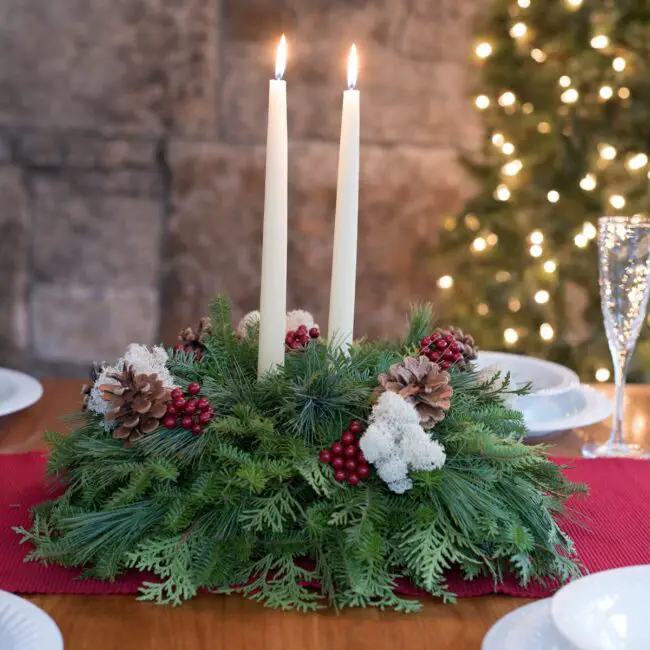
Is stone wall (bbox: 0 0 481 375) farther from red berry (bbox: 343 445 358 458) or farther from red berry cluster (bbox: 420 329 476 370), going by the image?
red berry (bbox: 343 445 358 458)

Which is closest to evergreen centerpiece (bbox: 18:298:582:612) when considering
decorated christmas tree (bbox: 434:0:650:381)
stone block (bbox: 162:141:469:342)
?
decorated christmas tree (bbox: 434:0:650:381)

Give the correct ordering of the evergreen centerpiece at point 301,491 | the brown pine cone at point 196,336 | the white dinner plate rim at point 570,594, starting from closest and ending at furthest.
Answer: the white dinner plate rim at point 570,594 → the evergreen centerpiece at point 301,491 → the brown pine cone at point 196,336

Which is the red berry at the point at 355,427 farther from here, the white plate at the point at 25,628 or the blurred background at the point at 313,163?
the blurred background at the point at 313,163

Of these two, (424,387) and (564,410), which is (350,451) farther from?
(564,410)

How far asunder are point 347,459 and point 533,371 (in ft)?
1.97

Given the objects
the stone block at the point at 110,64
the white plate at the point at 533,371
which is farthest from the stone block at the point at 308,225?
the white plate at the point at 533,371

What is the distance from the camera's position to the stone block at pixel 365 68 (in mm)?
2578

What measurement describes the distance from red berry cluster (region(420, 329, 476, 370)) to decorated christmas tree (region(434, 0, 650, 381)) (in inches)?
66.3

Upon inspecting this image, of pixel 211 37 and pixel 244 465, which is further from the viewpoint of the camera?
pixel 211 37

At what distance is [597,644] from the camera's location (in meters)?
0.51

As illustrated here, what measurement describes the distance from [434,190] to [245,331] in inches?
74.6

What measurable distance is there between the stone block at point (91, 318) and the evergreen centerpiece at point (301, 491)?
202cm

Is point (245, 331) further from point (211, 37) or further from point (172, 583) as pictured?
point (211, 37)

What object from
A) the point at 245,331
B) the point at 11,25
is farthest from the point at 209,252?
the point at 245,331
